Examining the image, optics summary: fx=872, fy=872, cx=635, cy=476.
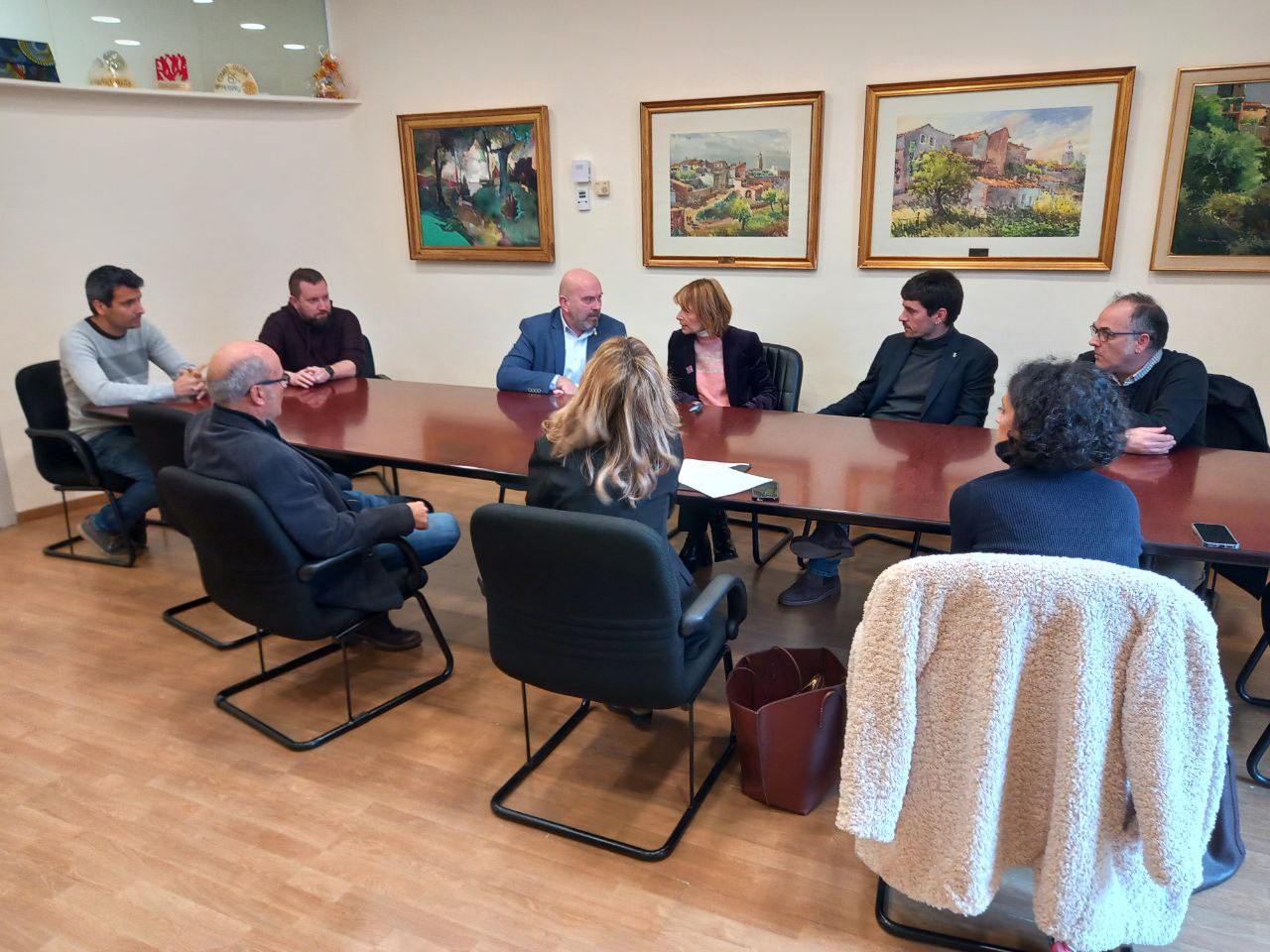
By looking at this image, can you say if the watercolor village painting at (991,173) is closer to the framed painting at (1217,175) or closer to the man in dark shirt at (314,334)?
the framed painting at (1217,175)

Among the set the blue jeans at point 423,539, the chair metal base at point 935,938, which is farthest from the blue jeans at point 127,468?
the chair metal base at point 935,938

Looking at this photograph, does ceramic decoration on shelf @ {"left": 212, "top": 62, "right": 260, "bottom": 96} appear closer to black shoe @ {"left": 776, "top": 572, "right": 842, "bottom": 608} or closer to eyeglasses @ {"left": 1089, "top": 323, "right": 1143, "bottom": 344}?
black shoe @ {"left": 776, "top": 572, "right": 842, "bottom": 608}

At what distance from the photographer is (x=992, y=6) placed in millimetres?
3836

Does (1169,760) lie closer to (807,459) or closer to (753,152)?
(807,459)

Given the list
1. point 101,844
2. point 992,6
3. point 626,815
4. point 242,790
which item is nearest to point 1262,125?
point 992,6

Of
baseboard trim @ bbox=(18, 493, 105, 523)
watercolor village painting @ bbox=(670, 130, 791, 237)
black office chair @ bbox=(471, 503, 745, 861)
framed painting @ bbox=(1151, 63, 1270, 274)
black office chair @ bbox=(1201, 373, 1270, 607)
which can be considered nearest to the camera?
black office chair @ bbox=(471, 503, 745, 861)

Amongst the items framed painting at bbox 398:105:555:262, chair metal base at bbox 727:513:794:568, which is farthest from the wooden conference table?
framed painting at bbox 398:105:555:262

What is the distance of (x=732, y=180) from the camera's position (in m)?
4.52

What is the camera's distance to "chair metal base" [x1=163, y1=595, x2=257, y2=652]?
3.18m

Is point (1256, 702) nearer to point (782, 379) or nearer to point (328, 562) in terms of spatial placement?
point (782, 379)

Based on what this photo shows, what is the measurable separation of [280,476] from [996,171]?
3393 mm

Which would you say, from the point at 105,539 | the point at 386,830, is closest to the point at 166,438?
the point at 105,539

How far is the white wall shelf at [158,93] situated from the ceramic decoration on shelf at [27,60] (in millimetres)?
35

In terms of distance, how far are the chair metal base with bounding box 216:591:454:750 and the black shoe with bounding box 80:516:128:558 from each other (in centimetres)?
146
